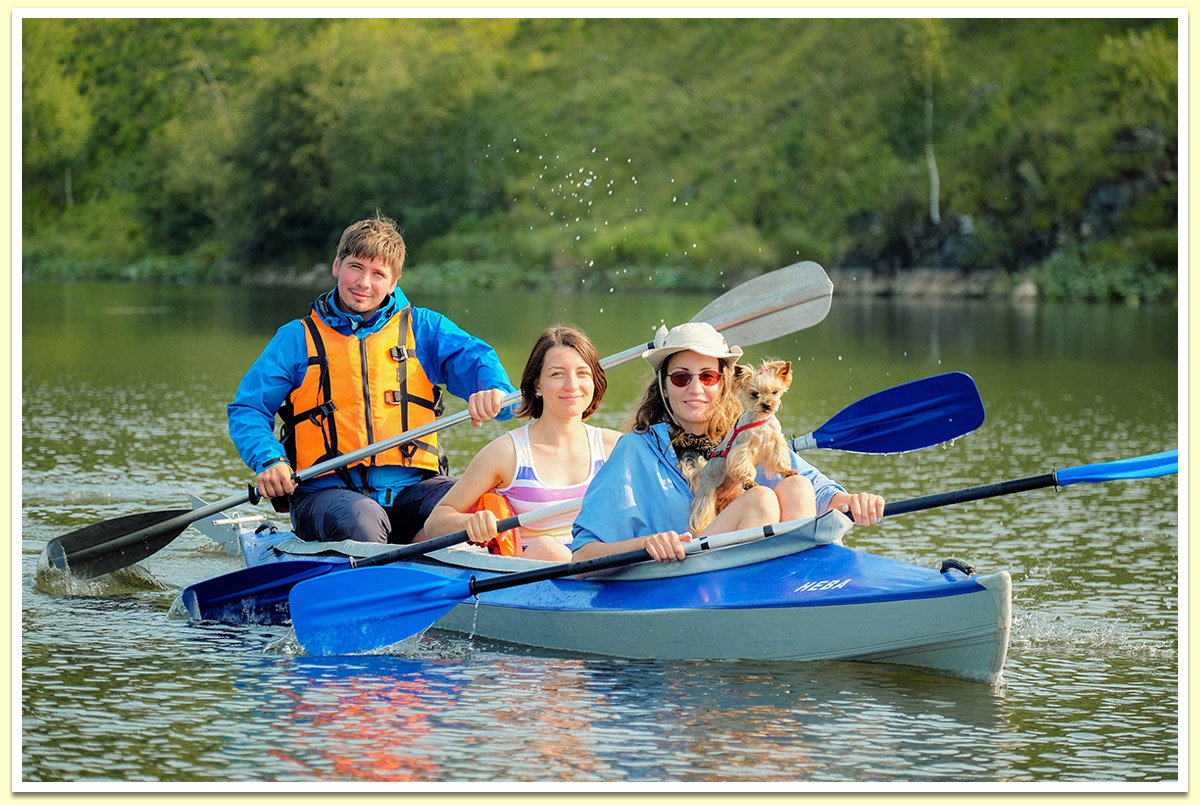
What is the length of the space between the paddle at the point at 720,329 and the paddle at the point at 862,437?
0.48 meters

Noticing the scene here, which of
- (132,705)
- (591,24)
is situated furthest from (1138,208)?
(132,705)

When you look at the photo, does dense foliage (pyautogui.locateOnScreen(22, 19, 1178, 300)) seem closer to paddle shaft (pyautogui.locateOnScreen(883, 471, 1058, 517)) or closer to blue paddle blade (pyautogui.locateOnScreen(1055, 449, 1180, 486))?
blue paddle blade (pyautogui.locateOnScreen(1055, 449, 1180, 486))

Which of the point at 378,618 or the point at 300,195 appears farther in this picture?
the point at 300,195

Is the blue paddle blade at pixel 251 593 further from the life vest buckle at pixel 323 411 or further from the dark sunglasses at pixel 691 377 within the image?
the dark sunglasses at pixel 691 377

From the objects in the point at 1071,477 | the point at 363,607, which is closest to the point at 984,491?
the point at 1071,477

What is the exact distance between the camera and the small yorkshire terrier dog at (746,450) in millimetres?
4660

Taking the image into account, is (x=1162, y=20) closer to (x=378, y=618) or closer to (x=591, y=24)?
(x=591, y=24)

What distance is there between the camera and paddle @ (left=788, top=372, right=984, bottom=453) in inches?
240

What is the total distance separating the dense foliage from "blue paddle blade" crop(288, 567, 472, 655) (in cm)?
2586

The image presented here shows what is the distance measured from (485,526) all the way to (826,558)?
3.86ft

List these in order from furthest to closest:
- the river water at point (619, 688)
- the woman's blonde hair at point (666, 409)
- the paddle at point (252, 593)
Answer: the paddle at point (252, 593), the woman's blonde hair at point (666, 409), the river water at point (619, 688)

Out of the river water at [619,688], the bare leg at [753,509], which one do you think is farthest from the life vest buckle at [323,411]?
the bare leg at [753,509]

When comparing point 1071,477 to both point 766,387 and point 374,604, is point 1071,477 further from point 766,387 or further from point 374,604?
point 374,604

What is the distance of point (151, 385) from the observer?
1423 cm
